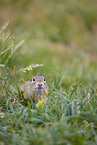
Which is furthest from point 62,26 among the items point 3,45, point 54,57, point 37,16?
point 3,45

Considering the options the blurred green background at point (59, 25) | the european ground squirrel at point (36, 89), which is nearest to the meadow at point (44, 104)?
the european ground squirrel at point (36, 89)

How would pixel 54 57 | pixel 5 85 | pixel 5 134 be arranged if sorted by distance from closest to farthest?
pixel 5 134
pixel 5 85
pixel 54 57

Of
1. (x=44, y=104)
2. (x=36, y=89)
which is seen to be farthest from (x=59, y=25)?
(x=44, y=104)

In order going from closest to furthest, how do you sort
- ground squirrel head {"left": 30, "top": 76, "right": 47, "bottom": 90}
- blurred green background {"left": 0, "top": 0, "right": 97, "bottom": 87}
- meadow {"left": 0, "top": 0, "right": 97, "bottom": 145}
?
meadow {"left": 0, "top": 0, "right": 97, "bottom": 145} < ground squirrel head {"left": 30, "top": 76, "right": 47, "bottom": 90} < blurred green background {"left": 0, "top": 0, "right": 97, "bottom": 87}

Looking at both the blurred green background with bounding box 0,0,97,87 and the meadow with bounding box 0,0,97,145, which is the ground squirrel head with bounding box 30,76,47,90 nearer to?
the meadow with bounding box 0,0,97,145

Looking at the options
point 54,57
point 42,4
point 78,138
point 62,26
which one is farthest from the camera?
point 42,4

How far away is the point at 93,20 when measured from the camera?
37.9ft

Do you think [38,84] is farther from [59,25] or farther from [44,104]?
[59,25]

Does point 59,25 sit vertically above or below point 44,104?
above

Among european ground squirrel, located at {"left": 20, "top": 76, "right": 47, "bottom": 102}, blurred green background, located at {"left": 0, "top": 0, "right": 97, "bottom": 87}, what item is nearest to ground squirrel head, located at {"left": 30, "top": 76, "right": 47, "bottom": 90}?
european ground squirrel, located at {"left": 20, "top": 76, "right": 47, "bottom": 102}

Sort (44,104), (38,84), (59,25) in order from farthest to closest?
1. (59,25)
2. (38,84)
3. (44,104)

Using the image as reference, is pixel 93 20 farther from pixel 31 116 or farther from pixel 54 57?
pixel 31 116

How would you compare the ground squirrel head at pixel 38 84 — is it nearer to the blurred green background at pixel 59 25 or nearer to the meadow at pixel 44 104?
the meadow at pixel 44 104

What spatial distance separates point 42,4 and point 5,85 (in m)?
8.83
